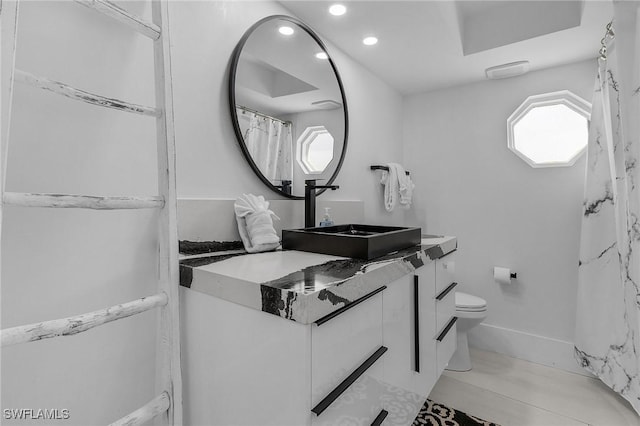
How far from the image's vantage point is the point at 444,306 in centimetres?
162

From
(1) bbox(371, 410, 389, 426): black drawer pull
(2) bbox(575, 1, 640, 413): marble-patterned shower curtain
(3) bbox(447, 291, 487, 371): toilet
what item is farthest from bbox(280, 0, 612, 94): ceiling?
(1) bbox(371, 410, 389, 426): black drawer pull

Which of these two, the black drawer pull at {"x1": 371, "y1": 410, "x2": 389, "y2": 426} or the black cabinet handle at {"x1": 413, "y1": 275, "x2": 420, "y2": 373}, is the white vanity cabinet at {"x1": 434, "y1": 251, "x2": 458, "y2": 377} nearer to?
the black cabinet handle at {"x1": 413, "y1": 275, "x2": 420, "y2": 373}

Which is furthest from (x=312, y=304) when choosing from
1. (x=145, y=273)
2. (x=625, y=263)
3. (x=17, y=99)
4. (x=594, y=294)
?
(x=594, y=294)

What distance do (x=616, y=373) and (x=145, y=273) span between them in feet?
8.13

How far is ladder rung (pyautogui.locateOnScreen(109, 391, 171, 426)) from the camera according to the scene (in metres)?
0.82

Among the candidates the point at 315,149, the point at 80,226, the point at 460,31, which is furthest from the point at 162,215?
the point at 460,31

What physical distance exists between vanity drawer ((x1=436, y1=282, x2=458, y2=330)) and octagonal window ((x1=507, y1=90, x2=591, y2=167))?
135 cm

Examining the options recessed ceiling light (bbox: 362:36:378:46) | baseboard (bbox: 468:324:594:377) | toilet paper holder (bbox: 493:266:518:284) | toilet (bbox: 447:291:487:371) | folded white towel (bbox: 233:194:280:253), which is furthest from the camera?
toilet paper holder (bbox: 493:266:518:284)

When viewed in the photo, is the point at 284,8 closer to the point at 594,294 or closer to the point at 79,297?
the point at 79,297

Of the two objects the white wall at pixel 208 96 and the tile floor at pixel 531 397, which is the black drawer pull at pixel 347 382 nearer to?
the white wall at pixel 208 96

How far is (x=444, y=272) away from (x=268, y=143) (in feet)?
3.53

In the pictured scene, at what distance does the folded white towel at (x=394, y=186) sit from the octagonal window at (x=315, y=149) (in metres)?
0.72

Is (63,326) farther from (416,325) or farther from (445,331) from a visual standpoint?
(445,331)

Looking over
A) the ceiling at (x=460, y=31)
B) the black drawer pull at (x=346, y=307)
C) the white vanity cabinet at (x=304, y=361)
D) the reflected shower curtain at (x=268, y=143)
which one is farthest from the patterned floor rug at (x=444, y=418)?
the ceiling at (x=460, y=31)
